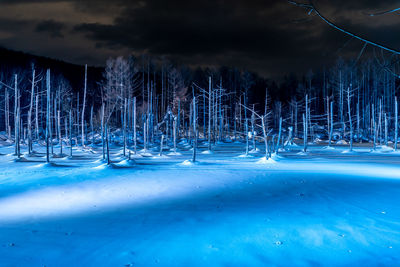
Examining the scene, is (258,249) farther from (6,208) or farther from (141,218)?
(6,208)

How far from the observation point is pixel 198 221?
15.0ft

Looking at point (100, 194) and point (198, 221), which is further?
point (100, 194)

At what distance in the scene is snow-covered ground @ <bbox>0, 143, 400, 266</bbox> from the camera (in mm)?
3332

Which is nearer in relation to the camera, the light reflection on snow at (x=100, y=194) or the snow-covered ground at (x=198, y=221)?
the snow-covered ground at (x=198, y=221)

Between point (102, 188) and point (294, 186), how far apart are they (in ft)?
15.9

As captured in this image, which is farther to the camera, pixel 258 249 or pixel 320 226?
pixel 320 226

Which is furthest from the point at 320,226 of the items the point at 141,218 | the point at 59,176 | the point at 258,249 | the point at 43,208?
the point at 59,176

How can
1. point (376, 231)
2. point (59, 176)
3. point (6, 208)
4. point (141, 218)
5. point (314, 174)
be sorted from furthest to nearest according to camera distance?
point (314, 174) < point (59, 176) < point (6, 208) < point (141, 218) < point (376, 231)

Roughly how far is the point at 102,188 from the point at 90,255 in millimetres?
3805

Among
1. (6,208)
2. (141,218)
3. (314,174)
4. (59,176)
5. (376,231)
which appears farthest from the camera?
(314,174)

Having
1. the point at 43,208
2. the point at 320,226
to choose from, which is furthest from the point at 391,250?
the point at 43,208

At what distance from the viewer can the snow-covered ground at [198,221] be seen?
131 inches

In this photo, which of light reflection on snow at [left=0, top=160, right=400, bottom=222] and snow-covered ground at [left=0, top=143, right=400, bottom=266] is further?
light reflection on snow at [left=0, top=160, right=400, bottom=222]

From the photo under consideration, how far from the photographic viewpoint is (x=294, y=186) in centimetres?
718
